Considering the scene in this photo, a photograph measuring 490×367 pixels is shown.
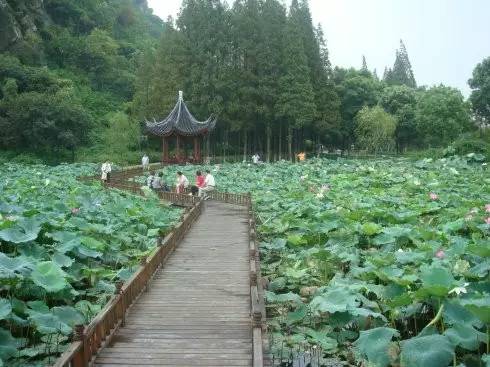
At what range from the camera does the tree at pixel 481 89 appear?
42.8m

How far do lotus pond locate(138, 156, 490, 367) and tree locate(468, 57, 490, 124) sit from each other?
2992 cm

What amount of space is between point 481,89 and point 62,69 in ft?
133

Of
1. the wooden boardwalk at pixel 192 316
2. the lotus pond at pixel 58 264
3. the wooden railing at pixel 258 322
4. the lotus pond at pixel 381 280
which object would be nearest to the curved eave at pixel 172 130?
the lotus pond at pixel 381 280

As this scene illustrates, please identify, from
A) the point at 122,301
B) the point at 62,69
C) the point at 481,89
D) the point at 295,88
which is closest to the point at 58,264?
the point at 122,301

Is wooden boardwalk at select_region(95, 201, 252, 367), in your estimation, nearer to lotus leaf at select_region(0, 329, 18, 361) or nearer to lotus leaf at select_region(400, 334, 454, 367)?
lotus leaf at select_region(0, 329, 18, 361)

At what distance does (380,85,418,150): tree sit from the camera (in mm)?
49500

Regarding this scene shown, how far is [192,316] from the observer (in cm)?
662

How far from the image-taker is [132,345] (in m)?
5.66

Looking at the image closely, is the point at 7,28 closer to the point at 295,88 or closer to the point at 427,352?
the point at 295,88

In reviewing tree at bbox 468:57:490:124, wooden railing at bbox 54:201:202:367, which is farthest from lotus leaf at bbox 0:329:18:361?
tree at bbox 468:57:490:124

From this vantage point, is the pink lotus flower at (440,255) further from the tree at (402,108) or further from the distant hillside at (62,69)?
the tree at (402,108)

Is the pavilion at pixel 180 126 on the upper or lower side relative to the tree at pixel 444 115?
lower

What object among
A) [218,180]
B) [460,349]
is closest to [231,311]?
[460,349]

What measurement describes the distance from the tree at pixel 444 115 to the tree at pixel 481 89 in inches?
90.9
